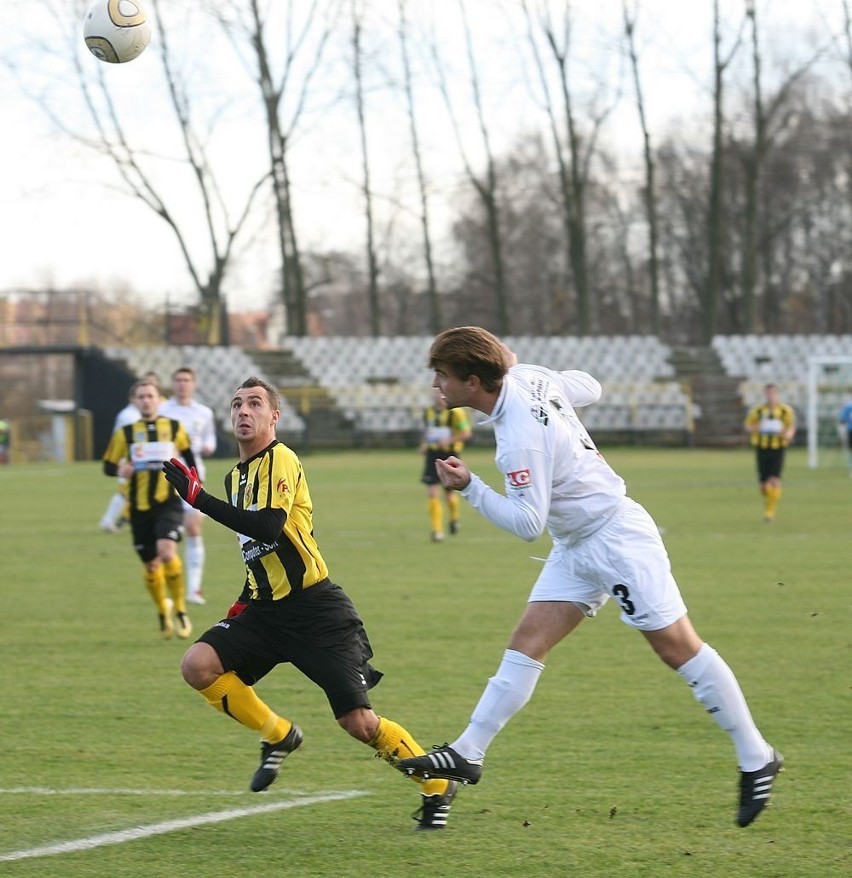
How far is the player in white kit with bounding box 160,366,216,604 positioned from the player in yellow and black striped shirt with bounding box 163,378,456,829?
621 centimetres

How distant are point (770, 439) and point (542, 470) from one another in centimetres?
1624

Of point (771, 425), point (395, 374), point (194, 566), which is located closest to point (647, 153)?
point (395, 374)

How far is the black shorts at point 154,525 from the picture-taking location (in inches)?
406

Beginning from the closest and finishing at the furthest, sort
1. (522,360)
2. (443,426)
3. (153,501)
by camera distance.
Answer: (153,501) < (443,426) < (522,360)

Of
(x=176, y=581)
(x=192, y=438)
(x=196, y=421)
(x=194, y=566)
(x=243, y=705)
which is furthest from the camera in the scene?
(x=196, y=421)

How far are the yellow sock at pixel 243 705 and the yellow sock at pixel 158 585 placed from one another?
4.77m

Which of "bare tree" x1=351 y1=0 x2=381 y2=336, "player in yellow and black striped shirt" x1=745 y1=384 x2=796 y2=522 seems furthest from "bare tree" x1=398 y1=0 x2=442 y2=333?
"player in yellow and black striped shirt" x1=745 y1=384 x2=796 y2=522

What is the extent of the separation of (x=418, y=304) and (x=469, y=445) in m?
22.3

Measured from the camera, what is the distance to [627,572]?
16.8 feet

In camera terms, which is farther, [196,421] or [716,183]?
[716,183]

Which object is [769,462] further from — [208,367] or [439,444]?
[208,367]

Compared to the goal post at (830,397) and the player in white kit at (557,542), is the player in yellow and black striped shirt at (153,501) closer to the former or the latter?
the player in white kit at (557,542)

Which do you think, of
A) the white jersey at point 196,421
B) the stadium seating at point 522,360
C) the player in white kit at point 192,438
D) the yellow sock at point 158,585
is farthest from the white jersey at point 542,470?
the stadium seating at point 522,360

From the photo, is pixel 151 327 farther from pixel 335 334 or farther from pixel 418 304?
pixel 335 334
